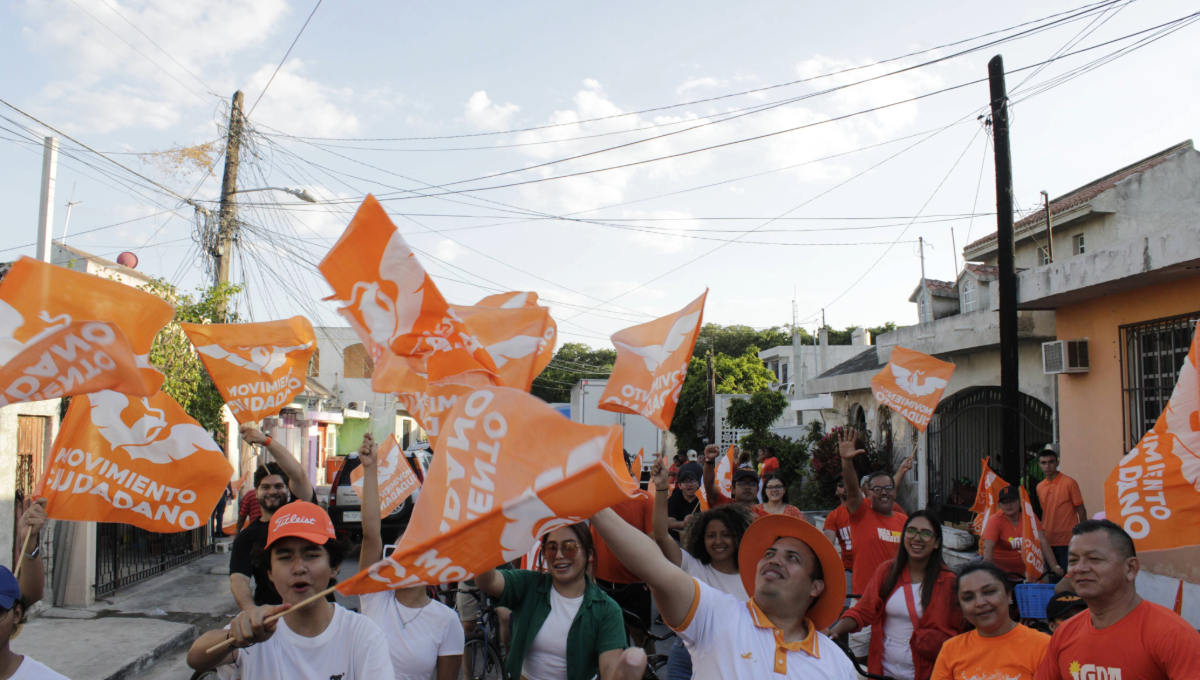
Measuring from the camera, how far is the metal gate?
47.0 feet

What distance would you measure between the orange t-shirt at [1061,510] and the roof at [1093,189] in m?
11.0

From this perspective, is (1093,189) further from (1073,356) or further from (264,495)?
(264,495)

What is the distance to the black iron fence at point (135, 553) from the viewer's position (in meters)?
10.1

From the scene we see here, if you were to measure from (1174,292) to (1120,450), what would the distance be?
1.95 meters

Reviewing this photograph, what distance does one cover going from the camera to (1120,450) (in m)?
9.62

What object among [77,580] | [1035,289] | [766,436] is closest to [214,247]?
[77,580]

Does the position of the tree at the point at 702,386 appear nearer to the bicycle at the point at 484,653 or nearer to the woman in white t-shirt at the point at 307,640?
the bicycle at the point at 484,653

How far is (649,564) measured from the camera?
101 inches

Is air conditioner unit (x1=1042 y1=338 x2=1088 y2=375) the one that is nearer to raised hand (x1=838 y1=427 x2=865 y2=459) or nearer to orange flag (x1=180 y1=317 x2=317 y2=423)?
raised hand (x1=838 y1=427 x2=865 y2=459)

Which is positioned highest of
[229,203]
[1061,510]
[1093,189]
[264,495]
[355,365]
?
[1093,189]

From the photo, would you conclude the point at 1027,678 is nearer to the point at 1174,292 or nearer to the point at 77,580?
the point at 1174,292

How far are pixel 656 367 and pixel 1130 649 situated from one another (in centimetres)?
331

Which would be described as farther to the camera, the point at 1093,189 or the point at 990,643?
the point at 1093,189

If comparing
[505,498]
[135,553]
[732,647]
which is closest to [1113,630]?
[732,647]
